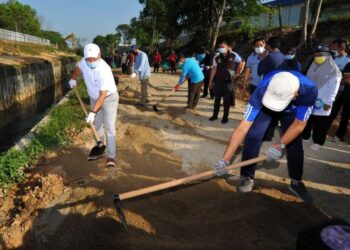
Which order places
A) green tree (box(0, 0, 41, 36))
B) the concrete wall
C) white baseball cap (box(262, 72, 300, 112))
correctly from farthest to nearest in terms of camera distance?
green tree (box(0, 0, 41, 36)) < the concrete wall < white baseball cap (box(262, 72, 300, 112))

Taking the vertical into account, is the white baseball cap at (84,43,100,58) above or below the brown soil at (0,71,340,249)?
above

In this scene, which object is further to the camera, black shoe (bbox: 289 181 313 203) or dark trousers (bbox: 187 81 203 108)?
dark trousers (bbox: 187 81 203 108)

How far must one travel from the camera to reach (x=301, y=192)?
140 inches

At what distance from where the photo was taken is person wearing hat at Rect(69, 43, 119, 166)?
4133 mm

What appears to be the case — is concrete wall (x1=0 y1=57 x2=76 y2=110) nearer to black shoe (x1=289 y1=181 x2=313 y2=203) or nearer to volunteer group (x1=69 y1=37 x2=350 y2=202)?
volunteer group (x1=69 y1=37 x2=350 y2=202)

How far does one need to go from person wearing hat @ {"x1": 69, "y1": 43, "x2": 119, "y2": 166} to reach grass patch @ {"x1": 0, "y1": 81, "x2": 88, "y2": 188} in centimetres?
134

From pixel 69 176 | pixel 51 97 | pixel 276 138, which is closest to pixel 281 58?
pixel 276 138

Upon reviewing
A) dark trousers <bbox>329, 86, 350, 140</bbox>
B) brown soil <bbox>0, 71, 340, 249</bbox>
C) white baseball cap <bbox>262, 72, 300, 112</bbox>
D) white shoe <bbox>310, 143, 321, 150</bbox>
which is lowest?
brown soil <bbox>0, 71, 340, 249</bbox>

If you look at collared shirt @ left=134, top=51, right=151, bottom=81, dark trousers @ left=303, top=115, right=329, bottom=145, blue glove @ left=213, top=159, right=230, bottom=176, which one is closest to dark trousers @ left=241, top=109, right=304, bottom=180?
blue glove @ left=213, top=159, right=230, bottom=176

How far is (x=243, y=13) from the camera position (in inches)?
1069

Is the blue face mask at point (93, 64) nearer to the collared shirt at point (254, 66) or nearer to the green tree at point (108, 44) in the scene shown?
the collared shirt at point (254, 66)

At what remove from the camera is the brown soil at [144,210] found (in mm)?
2914

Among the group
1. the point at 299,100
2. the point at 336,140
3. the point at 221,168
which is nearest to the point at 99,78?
the point at 221,168

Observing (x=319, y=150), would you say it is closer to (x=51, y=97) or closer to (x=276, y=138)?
(x=276, y=138)
